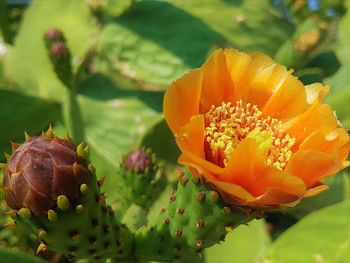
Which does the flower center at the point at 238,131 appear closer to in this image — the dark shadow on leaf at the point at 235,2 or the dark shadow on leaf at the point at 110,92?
the dark shadow on leaf at the point at 110,92

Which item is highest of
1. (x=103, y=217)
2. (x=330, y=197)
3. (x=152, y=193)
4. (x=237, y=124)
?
(x=237, y=124)

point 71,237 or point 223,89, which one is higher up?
point 223,89

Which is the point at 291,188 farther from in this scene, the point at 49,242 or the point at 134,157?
the point at 134,157

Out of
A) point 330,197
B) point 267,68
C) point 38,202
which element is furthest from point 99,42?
point 38,202

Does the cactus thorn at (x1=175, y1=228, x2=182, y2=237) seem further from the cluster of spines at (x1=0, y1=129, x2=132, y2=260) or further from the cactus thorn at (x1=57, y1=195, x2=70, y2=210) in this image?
the cactus thorn at (x1=57, y1=195, x2=70, y2=210)

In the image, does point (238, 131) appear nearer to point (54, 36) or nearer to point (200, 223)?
point (200, 223)

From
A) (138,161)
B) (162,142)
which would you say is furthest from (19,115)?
(138,161)
